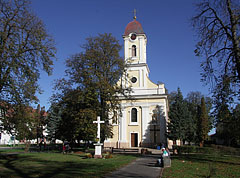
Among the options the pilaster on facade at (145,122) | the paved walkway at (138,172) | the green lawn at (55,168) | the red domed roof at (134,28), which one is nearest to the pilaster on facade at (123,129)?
the pilaster on facade at (145,122)

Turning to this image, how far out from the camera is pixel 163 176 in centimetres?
1030


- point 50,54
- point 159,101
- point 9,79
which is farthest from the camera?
point 159,101

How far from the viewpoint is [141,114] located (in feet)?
123

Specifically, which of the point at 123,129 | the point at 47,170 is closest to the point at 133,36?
the point at 123,129

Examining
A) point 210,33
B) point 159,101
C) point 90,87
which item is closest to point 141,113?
Result: point 159,101

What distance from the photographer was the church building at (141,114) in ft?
119

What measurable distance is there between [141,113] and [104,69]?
14588 mm

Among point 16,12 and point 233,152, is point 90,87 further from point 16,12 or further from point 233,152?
point 233,152

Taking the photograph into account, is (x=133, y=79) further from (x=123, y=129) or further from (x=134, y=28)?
(x=134, y=28)

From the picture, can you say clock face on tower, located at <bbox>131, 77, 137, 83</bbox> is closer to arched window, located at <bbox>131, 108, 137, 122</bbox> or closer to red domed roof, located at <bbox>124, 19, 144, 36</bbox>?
arched window, located at <bbox>131, 108, 137, 122</bbox>

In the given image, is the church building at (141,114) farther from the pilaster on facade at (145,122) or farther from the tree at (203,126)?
the tree at (203,126)

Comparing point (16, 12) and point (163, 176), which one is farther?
point (16, 12)

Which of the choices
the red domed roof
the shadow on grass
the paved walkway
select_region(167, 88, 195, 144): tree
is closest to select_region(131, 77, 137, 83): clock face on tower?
select_region(167, 88, 195, 144): tree

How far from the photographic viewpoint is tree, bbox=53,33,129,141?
23.6 m
